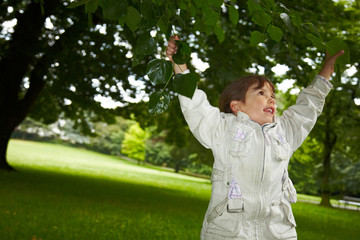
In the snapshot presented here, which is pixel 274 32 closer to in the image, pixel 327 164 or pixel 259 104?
pixel 259 104

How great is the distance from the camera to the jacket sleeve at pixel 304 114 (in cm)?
244

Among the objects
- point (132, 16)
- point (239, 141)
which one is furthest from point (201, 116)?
point (132, 16)

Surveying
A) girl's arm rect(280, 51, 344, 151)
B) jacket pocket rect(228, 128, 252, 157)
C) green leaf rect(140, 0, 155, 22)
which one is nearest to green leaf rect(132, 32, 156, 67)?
green leaf rect(140, 0, 155, 22)

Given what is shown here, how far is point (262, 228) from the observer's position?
2.06 metres

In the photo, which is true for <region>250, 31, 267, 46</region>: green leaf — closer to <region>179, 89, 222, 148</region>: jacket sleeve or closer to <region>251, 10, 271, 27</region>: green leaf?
<region>251, 10, 271, 27</region>: green leaf

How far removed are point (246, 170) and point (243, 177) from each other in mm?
40

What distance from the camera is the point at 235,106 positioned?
2395 mm

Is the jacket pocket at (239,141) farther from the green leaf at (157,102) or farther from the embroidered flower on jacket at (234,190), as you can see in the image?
the green leaf at (157,102)

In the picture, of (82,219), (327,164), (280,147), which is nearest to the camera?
(280,147)

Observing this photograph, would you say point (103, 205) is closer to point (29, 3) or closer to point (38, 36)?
point (38, 36)

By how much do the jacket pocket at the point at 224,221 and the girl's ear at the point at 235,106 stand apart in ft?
1.96

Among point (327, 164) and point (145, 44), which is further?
point (327, 164)

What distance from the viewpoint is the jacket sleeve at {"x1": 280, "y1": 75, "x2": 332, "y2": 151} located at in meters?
2.44

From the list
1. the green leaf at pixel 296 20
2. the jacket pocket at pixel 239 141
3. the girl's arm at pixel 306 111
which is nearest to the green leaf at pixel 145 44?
the green leaf at pixel 296 20
